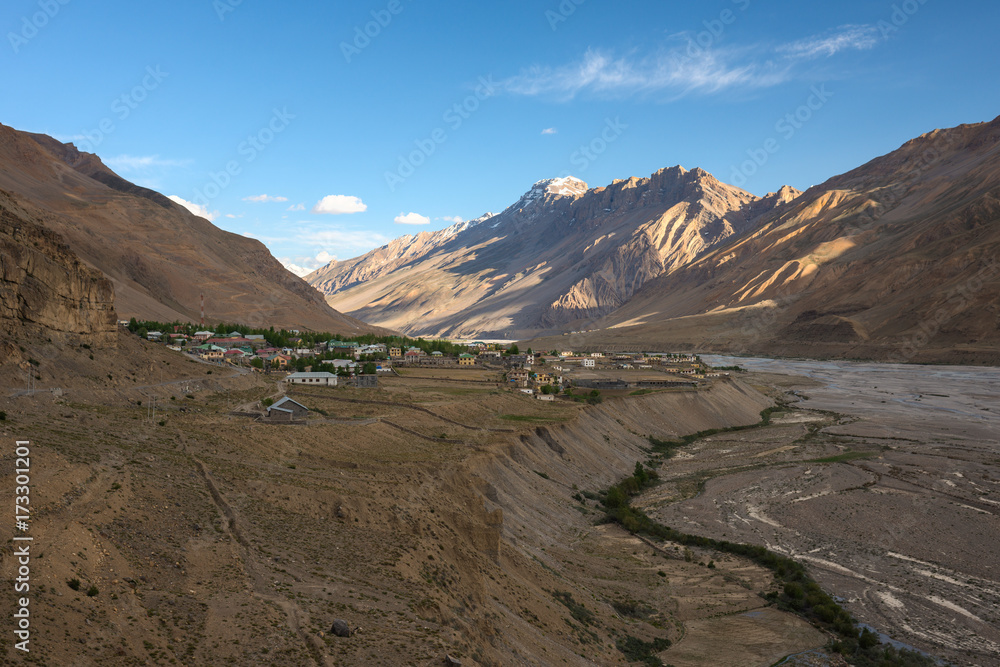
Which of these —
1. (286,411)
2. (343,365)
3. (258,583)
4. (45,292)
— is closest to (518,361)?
(343,365)

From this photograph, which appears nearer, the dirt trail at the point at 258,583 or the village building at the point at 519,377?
the dirt trail at the point at 258,583

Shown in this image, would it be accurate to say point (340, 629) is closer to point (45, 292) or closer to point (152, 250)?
point (45, 292)

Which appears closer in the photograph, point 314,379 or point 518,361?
point 314,379

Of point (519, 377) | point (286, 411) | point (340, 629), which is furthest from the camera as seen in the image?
point (519, 377)

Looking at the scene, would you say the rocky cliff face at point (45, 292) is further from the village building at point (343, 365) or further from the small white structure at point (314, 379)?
the village building at point (343, 365)

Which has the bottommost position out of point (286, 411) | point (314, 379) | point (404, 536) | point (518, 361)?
point (404, 536)

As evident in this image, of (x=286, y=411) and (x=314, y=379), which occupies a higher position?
(x=314, y=379)

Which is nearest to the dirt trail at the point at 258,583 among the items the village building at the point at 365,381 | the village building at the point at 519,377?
the village building at the point at 365,381
